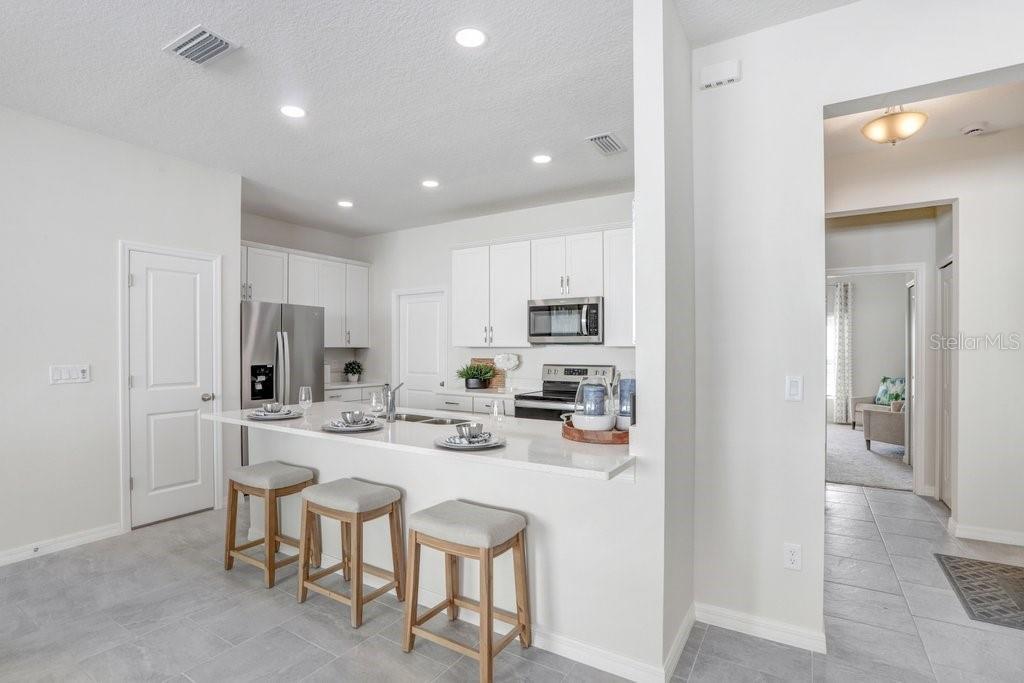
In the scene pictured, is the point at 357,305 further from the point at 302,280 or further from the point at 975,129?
the point at 975,129

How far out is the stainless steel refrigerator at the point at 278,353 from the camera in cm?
437

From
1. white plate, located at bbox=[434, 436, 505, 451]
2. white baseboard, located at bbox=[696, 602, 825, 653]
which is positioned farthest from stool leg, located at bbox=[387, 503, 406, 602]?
white baseboard, located at bbox=[696, 602, 825, 653]

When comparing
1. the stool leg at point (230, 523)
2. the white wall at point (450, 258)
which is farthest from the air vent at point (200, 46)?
the white wall at point (450, 258)

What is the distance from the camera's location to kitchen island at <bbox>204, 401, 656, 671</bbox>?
1.98 metres

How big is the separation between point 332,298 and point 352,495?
3.77m

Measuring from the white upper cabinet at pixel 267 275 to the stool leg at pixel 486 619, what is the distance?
384 centimetres

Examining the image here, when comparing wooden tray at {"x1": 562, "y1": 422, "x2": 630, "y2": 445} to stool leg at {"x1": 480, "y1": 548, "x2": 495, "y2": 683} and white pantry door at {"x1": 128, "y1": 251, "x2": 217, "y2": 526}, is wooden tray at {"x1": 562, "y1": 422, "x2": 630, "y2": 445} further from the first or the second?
white pantry door at {"x1": 128, "y1": 251, "x2": 217, "y2": 526}

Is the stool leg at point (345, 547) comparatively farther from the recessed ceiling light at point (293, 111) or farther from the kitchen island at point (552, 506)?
the recessed ceiling light at point (293, 111)

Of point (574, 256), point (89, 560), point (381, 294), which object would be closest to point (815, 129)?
point (574, 256)

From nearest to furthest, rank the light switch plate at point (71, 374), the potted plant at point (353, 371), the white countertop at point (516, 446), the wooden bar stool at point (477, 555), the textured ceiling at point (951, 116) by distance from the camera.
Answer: the white countertop at point (516, 446) → the wooden bar stool at point (477, 555) → the textured ceiling at point (951, 116) → the light switch plate at point (71, 374) → the potted plant at point (353, 371)

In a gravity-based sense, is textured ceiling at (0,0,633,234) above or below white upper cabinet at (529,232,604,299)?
above

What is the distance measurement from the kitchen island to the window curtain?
25.8 feet

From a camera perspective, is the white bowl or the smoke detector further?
the smoke detector

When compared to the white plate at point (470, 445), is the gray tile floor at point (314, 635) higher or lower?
lower
